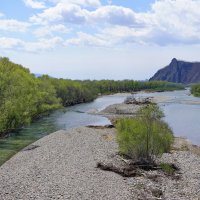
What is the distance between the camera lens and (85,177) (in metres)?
37.8

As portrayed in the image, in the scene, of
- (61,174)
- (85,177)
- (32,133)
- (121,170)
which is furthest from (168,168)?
(32,133)

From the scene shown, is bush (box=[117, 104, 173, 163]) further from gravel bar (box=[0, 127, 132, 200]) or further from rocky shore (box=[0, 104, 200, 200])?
gravel bar (box=[0, 127, 132, 200])

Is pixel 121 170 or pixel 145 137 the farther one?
pixel 145 137

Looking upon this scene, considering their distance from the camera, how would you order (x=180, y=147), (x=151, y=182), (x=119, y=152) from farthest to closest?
1. (x=180, y=147)
2. (x=119, y=152)
3. (x=151, y=182)

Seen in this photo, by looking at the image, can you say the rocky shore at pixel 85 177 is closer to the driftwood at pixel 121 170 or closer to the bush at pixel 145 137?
the driftwood at pixel 121 170

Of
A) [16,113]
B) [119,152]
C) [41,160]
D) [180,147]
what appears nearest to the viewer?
[41,160]

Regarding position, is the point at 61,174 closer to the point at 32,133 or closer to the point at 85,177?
the point at 85,177

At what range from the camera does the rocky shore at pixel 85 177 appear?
106 feet

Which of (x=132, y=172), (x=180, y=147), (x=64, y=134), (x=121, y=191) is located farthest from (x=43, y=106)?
(x=121, y=191)

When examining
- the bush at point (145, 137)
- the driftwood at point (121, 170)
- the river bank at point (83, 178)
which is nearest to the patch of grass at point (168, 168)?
the river bank at point (83, 178)

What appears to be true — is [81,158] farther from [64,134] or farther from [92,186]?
[64,134]

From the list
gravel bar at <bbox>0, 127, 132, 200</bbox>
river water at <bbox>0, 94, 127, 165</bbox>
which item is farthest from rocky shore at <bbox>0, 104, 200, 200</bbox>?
river water at <bbox>0, 94, 127, 165</bbox>

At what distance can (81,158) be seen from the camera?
4759 centimetres

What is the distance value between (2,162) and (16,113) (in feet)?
72.4
